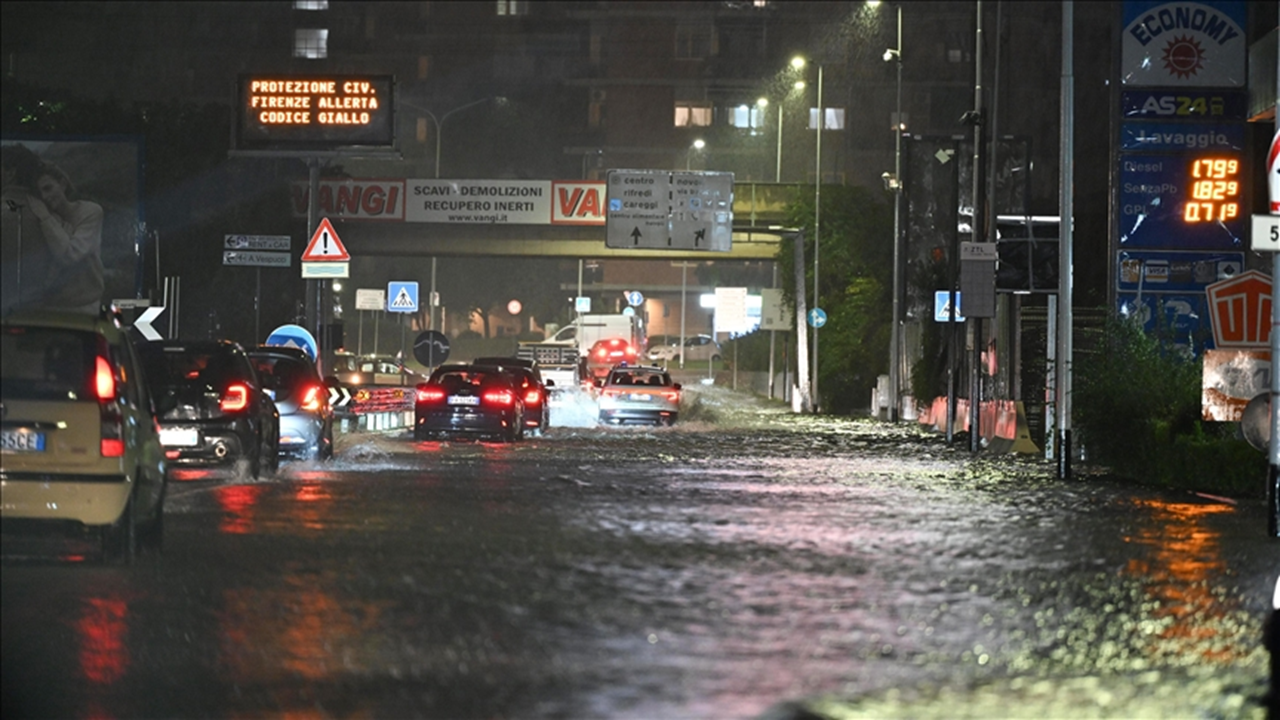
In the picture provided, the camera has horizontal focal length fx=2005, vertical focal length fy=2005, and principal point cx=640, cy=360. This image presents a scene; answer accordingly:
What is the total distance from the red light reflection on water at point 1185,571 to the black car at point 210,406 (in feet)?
31.3

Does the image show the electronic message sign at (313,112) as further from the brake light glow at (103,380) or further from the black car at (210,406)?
the brake light glow at (103,380)

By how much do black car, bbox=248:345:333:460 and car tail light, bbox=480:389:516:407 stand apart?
830cm

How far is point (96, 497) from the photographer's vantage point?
41.4 feet

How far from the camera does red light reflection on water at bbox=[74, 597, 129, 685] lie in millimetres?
8695

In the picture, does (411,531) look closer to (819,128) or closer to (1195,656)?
(1195,656)

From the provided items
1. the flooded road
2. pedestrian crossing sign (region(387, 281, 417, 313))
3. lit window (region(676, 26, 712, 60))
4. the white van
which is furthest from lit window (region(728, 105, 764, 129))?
the flooded road

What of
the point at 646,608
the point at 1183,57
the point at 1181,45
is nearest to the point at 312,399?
the point at 1183,57

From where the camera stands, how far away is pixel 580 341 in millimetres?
93188

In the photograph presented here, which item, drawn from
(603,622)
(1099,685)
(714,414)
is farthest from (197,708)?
(714,414)

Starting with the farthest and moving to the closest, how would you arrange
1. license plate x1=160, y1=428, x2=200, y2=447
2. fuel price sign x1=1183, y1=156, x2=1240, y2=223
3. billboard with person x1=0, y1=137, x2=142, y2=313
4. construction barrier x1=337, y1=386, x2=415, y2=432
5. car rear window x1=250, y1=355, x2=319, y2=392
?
construction barrier x1=337, y1=386, x2=415, y2=432 < billboard with person x1=0, y1=137, x2=142, y2=313 < fuel price sign x1=1183, y1=156, x2=1240, y2=223 < car rear window x1=250, y1=355, x2=319, y2=392 < license plate x1=160, y1=428, x2=200, y2=447

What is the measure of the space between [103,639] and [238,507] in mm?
8692

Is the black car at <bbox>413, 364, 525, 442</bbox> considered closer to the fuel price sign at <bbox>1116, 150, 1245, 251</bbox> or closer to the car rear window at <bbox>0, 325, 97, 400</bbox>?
the fuel price sign at <bbox>1116, 150, 1245, 251</bbox>

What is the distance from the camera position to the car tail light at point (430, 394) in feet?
116

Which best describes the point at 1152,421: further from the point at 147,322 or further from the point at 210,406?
the point at 147,322
